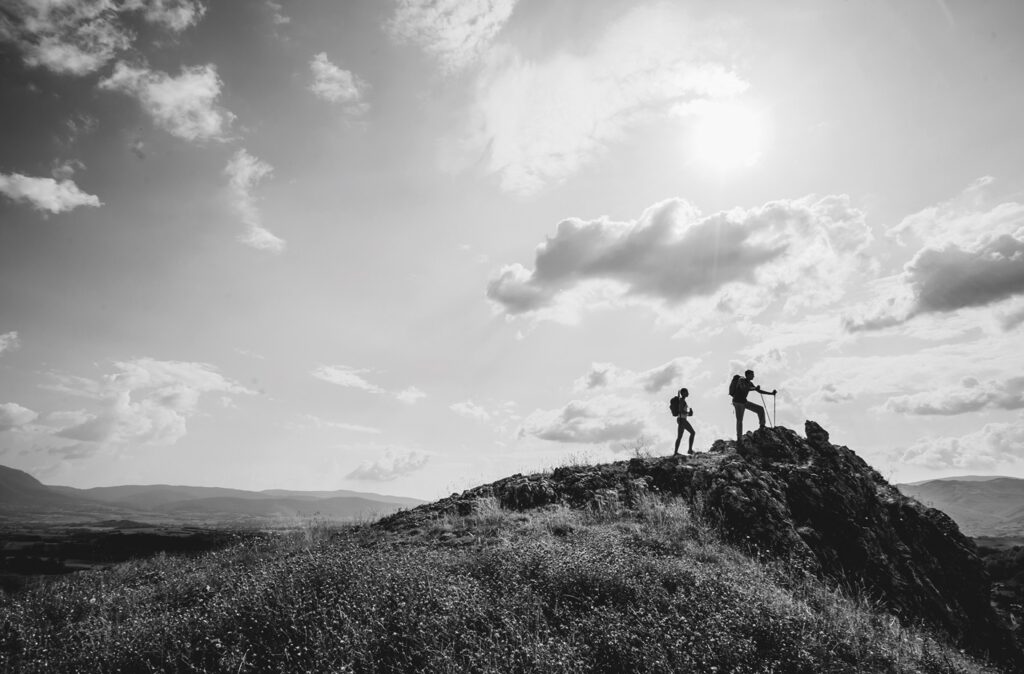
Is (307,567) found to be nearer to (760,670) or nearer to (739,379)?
(760,670)

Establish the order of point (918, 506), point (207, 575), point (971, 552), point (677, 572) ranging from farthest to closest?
point (918, 506), point (971, 552), point (207, 575), point (677, 572)

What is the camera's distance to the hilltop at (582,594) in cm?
468

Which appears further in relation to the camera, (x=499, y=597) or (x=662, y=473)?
(x=662, y=473)

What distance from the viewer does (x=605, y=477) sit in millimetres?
13359

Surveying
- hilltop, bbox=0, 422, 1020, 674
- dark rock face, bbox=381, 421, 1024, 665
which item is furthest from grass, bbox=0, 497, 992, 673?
dark rock face, bbox=381, 421, 1024, 665

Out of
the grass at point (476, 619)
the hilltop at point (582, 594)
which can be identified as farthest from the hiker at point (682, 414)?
the grass at point (476, 619)

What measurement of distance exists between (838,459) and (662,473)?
4600 mm

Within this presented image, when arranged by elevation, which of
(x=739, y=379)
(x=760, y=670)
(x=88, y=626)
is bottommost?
(x=88, y=626)

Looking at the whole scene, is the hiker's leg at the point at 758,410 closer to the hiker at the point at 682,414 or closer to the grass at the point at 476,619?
the hiker at the point at 682,414

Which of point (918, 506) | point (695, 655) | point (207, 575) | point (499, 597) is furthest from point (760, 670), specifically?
point (918, 506)

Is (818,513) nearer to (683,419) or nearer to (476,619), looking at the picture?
(683,419)

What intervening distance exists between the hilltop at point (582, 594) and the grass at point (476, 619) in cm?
3

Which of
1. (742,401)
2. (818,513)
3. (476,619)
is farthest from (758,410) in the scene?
(476,619)

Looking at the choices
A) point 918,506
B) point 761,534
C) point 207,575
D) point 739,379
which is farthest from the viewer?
point 739,379
